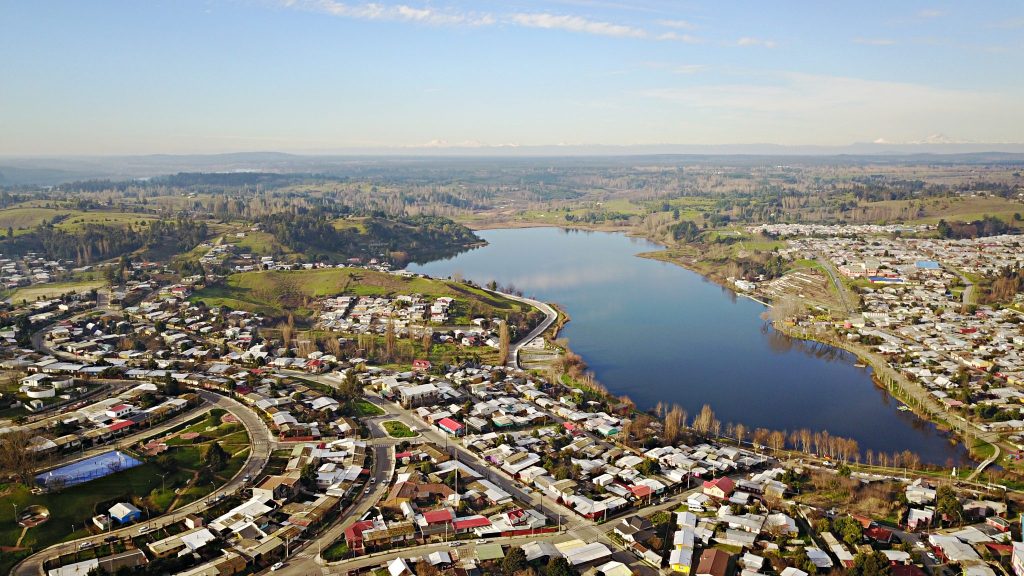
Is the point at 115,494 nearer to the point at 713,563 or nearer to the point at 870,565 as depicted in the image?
the point at 713,563

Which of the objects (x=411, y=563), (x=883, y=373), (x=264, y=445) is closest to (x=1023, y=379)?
(x=883, y=373)

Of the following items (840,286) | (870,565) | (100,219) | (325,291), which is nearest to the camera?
(870,565)

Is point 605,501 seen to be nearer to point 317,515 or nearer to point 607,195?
point 317,515

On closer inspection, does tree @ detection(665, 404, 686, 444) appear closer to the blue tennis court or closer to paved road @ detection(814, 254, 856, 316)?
the blue tennis court

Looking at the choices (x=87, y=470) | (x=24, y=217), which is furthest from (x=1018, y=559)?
(x=24, y=217)

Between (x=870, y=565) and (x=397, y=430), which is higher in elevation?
(x=870, y=565)

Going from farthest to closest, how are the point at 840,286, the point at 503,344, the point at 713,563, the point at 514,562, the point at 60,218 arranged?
the point at 60,218, the point at 840,286, the point at 503,344, the point at 713,563, the point at 514,562
